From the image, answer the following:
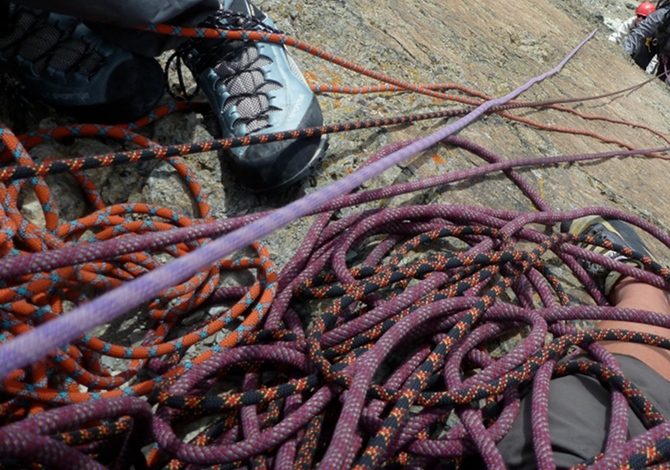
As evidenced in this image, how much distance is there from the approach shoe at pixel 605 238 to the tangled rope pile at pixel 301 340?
84 mm

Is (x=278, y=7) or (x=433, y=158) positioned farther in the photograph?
→ (x=278, y=7)

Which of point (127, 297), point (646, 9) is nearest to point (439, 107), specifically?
point (127, 297)

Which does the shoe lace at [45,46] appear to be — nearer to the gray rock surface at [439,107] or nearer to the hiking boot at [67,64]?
the hiking boot at [67,64]

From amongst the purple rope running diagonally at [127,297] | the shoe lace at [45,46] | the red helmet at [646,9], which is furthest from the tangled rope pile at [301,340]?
the red helmet at [646,9]

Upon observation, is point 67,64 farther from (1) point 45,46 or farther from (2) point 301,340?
(2) point 301,340

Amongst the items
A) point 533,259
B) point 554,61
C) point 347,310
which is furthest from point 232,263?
point 554,61

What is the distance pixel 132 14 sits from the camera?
3.94ft

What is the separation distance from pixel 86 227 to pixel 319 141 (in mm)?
599

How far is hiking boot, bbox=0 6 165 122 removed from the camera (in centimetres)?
135

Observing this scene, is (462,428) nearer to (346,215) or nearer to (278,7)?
(346,215)

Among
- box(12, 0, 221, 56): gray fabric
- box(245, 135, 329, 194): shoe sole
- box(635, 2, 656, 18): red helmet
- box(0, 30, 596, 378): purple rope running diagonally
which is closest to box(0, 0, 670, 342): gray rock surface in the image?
box(245, 135, 329, 194): shoe sole

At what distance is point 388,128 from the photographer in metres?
1.78

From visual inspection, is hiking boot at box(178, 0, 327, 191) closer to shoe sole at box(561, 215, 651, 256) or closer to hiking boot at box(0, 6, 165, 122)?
hiking boot at box(0, 6, 165, 122)

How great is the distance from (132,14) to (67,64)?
0.87 ft
